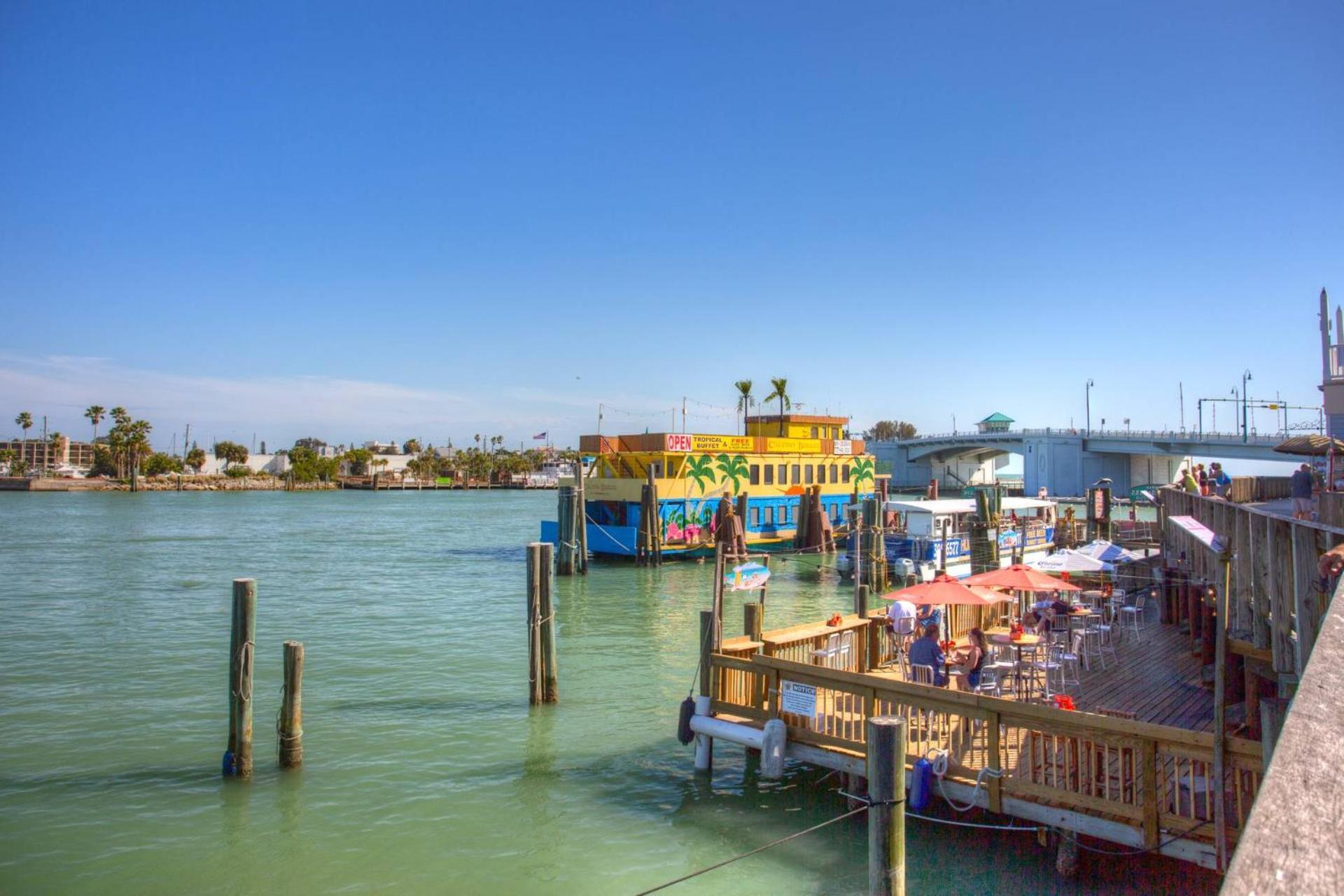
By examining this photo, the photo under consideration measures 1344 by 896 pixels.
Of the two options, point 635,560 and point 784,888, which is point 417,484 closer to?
point 635,560

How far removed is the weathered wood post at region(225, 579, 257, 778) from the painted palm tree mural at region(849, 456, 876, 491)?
117ft

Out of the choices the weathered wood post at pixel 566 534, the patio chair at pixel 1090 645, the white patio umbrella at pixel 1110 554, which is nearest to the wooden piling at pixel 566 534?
the weathered wood post at pixel 566 534

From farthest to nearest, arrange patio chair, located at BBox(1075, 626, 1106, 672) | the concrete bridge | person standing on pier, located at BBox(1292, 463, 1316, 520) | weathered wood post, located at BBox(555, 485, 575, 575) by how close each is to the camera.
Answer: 1. the concrete bridge
2. weathered wood post, located at BBox(555, 485, 575, 575)
3. patio chair, located at BBox(1075, 626, 1106, 672)
4. person standing on pier, located at BBox(1292, 463, 1316, 520)

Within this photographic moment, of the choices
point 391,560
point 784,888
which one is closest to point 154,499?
point 391,560

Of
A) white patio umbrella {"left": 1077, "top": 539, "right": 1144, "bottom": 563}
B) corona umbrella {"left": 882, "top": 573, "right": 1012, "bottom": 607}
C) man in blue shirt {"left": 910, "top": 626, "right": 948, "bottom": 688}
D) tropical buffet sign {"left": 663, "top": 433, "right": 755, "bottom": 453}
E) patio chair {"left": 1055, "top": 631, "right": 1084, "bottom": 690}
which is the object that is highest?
tropical buffet sign {"left": 663, "top": 433, "right": 755, "bottom": 453}

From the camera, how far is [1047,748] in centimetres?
919

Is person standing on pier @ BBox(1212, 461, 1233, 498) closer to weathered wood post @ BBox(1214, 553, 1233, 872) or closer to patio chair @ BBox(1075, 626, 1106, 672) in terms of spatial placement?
patio chair @ BBox(1075, 626, 1106, 672)

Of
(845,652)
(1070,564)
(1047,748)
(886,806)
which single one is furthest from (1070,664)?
(886,806)

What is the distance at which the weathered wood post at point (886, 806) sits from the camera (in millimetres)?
6188

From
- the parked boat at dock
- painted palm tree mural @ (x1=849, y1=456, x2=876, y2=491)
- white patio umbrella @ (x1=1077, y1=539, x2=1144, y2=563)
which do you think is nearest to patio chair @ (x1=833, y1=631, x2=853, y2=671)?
white patio umbrella @ (x1=1077, y1=539, x2=1144, y2=563)

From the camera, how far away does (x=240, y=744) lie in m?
12.3

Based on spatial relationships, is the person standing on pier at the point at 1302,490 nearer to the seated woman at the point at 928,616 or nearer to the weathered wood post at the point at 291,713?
the seated woman at the point at 928,616

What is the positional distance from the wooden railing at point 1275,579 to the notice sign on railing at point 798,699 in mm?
4404

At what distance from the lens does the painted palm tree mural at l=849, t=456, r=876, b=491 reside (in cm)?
4516
